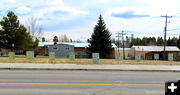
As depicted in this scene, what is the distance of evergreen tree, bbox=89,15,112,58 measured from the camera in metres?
42.5

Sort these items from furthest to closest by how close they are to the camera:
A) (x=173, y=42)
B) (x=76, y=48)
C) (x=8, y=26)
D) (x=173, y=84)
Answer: (x=173, y=42) < (x=76, y=48) < (x=8, y=26) < (x=173, y=84)

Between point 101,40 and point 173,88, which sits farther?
point 101,40

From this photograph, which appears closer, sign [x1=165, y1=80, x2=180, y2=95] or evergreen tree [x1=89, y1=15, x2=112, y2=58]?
sign [x1=165, y1=80, x2=180, y2=95]

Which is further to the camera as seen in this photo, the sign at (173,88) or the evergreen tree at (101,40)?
the evergreen tree at (101,40)

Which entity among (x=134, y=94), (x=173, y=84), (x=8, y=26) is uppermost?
(x=8, y=26)

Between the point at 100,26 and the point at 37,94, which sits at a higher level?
the point at 100,26

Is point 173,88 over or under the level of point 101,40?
under

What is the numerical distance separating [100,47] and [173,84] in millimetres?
40360

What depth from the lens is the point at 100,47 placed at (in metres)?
42.5

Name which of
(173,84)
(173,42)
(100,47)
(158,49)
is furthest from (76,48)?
(173,42)

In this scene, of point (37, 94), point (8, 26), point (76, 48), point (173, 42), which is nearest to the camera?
point (37, 94)

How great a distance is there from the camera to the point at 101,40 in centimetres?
4288

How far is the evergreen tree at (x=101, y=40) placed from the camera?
139 feet

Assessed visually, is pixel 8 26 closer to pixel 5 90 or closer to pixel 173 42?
pixel 5 90
